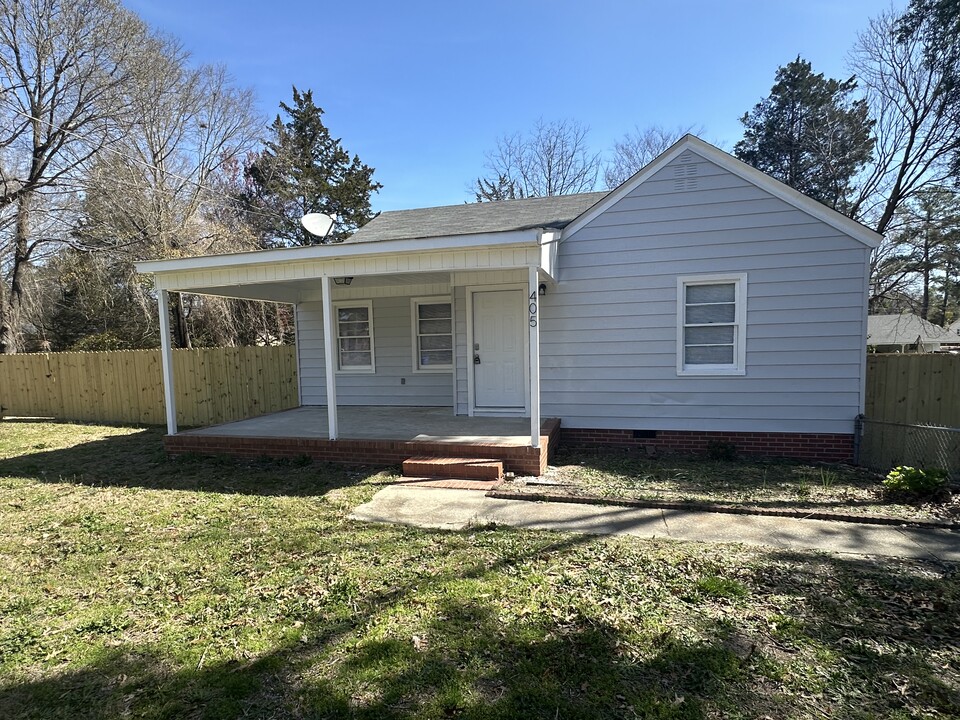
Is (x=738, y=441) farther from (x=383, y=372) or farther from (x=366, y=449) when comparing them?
(x=383, y=372)

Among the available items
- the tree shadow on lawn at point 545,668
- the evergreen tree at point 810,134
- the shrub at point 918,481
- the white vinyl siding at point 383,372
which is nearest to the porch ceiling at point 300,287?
the white vinyl siding at point 383,372

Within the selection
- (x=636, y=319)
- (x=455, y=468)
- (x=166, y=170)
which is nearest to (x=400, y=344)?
(x=455, y=468)

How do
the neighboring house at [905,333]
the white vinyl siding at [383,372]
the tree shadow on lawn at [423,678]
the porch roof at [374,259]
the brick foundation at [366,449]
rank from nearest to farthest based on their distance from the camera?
the tree shadow on lawn at [423,678], the porch roof at [374,259], the brick foundation at [366,449], the white vinyl siding at [383,372], the neighboring house at [905,333]

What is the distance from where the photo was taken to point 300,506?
199 inches

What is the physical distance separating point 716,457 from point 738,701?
520 centimetres

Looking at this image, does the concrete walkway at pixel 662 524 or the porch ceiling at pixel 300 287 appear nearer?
the concrete walkway at pixel 662 524

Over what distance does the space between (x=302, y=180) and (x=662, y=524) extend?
80.4 feet

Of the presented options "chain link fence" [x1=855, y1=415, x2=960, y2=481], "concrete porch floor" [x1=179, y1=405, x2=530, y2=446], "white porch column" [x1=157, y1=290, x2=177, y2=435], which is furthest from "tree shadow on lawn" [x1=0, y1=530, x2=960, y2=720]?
"white porch column" [x1=157, y1=290, x2=177, y2=435]

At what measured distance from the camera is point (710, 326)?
7.06 meters

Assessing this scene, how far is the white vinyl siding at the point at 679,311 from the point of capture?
6.67 metres

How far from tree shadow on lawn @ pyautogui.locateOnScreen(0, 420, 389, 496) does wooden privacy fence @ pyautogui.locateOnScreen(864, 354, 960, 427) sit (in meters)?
8.23

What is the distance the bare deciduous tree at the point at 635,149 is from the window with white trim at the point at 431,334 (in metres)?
17.5

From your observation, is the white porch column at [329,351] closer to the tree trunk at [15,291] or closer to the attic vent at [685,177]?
the attic vent at [685,177]

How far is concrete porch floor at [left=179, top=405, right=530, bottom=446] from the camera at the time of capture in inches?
264
